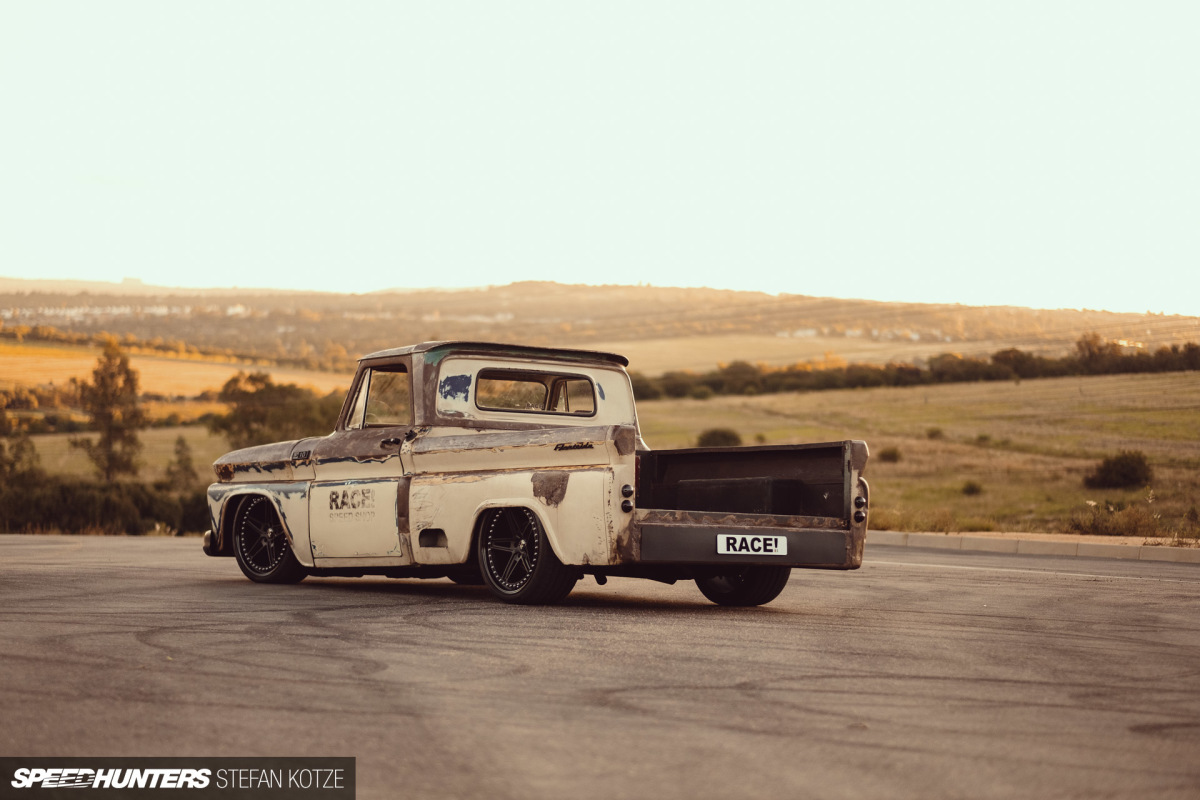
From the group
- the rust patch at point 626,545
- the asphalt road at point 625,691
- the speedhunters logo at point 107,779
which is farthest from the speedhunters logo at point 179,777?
the rust patch at point 626,545

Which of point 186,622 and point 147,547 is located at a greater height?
point 186,622

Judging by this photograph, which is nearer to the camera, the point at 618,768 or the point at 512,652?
the point at 618,768

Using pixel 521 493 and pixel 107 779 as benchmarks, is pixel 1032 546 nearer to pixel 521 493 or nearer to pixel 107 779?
pixel 521 493

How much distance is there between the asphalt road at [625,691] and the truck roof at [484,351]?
6.14 feet

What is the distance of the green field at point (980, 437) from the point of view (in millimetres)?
34500

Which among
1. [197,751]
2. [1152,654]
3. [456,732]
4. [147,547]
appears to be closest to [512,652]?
[456,732]

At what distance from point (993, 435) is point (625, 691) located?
52.0 meters

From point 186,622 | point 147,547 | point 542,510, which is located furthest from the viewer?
point 147,547

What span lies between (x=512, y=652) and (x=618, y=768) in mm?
2572

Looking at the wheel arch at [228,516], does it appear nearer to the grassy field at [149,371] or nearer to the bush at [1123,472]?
the bush at [1123,472]

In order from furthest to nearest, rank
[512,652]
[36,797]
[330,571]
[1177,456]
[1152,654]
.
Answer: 1. [1177,456]
2. [330,571]
3. [1152,654]
4. [512,652]
5. [36,797]

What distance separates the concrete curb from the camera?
17.7 metres

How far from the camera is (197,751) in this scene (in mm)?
4402

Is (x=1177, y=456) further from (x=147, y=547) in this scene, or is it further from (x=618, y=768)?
(x=618, y=768)
